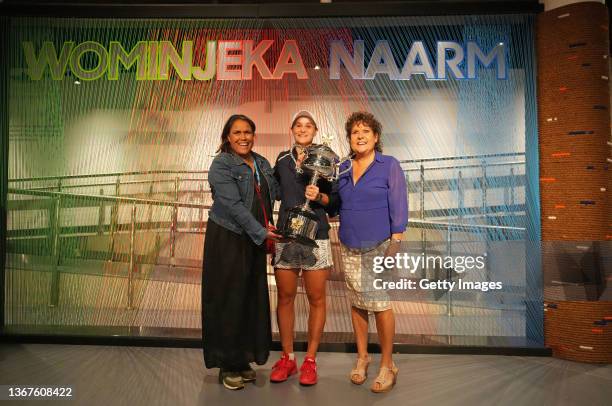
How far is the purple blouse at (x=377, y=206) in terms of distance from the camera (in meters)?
2.65

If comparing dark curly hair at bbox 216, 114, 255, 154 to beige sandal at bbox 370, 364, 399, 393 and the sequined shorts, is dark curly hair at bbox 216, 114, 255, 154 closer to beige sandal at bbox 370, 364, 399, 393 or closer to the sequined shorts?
the sequined shorts

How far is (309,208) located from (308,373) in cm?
105

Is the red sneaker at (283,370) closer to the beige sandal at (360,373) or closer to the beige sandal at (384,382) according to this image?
the beige sandal at (360,373)

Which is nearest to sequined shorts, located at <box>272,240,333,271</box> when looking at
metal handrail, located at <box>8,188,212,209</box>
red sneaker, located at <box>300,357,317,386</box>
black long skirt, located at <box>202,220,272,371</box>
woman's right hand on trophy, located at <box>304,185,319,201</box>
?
black long skirt, located at <box>202,220,272,371</box>

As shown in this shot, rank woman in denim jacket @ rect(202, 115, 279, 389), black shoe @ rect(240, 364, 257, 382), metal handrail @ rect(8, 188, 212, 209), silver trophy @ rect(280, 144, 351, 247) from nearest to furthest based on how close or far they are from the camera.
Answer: silver trophy @ rect(280, 144, 351, 247), woman in denim jacket @ rect(202, 115, 279, 389), black shoe @ rect(240, 364, 257, 382), metal handrail @ rect(8, 188, 212, 209)

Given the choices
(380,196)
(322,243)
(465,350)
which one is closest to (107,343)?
(322,243)

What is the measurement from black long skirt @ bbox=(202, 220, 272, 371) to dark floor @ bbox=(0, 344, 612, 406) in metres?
0.23

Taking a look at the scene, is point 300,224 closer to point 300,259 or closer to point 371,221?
point 300,259

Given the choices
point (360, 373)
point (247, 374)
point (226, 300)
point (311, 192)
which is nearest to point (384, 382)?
point (360, 373)

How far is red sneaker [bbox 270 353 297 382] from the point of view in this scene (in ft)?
9.16

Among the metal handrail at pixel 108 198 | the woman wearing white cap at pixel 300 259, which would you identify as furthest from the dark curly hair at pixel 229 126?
the metal handrail at pixel 108 198

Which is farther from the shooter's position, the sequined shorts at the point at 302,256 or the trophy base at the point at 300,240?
the sequined shorts at the point at 302,256

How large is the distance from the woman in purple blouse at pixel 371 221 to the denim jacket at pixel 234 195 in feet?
1.80

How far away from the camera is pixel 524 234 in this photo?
3529mm
